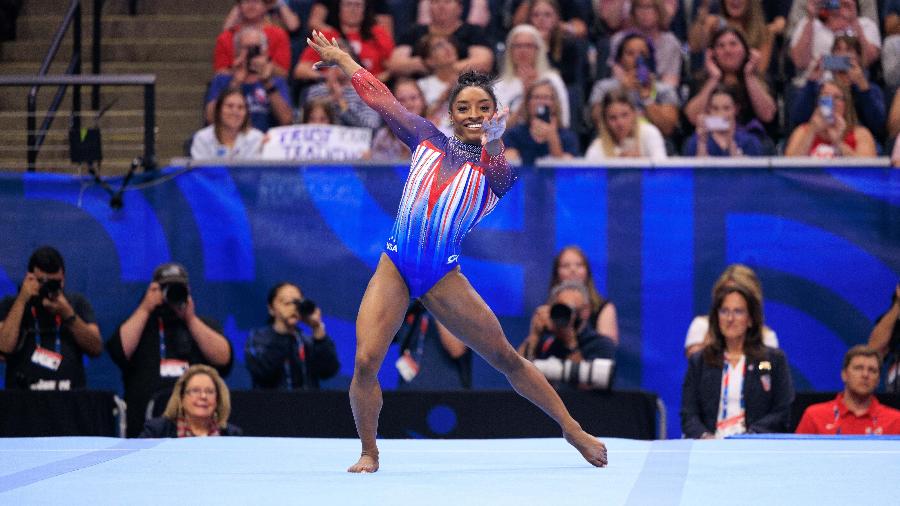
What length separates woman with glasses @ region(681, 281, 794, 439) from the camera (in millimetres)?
6727

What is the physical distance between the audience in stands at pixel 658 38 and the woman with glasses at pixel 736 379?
2918 mm

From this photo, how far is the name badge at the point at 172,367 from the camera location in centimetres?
728

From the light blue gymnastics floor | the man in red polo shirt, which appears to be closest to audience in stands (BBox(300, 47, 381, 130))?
the light blue gymnastics floor

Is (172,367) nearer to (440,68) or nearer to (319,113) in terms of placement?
(319,113)

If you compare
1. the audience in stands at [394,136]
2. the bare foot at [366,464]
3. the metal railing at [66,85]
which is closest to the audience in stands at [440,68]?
the audience in stands at [394,136]

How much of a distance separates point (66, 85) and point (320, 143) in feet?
5.32

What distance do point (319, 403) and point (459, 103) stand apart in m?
2.42

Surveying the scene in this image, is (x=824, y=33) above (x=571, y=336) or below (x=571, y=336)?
above

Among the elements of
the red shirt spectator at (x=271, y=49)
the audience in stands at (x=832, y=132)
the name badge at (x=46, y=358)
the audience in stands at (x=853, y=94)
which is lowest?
the name badge at (x=46, y=358)

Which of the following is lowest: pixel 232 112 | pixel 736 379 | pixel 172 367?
pixel 172 367

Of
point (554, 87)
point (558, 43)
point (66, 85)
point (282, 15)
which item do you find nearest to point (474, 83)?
point (554, 87)

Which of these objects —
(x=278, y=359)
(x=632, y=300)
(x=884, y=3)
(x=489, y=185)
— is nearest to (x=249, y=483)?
(x=489, y=185)

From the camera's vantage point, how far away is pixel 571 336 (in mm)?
7160

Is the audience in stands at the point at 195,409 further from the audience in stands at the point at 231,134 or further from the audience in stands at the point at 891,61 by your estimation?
the audience in stands at the point at 891,61
